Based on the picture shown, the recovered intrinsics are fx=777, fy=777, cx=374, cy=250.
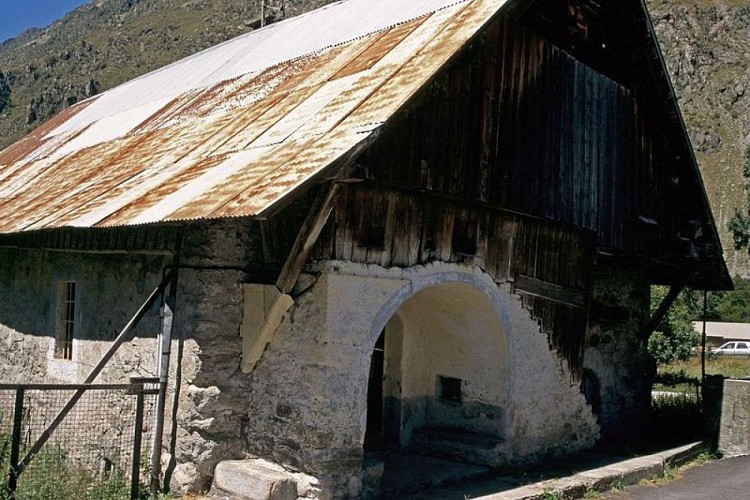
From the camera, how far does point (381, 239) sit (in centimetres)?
832

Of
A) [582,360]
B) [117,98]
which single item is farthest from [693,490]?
[117,98]

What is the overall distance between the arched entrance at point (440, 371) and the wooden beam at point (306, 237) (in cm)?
236

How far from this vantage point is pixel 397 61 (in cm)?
894

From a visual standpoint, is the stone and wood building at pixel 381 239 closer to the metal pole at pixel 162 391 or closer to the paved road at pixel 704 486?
the metal pole at pixel 162 391

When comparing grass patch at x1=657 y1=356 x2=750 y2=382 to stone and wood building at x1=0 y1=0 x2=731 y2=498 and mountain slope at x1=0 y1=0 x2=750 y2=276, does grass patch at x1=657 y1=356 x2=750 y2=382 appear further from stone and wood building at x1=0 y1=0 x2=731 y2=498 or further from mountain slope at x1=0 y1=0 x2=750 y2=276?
mountain slope at x1=0 y1=0 x2=750 y2=276

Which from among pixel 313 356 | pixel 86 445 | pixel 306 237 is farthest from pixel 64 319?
pixel 306 237

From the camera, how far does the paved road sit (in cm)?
957

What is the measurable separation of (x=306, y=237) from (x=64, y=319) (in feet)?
18.6

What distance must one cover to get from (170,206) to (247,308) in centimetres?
140

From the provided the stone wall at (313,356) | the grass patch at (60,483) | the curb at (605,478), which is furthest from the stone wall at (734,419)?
the grass patch at (60,483)

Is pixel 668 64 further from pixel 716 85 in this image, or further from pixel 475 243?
pixel 475 243

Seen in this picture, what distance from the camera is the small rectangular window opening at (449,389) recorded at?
10648mm

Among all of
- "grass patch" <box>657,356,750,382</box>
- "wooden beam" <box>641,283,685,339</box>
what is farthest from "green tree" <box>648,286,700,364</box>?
"wooden beam" <box>641,283,685,339</box>

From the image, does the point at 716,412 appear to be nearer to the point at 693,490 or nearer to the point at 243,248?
the point at 693,490
